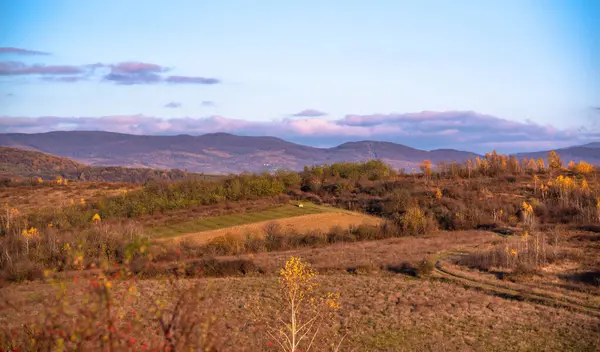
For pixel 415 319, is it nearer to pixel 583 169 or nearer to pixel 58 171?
pixel 583 169

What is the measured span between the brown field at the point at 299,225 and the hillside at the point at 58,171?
47.8m

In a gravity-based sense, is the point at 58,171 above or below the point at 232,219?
above

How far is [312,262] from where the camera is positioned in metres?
32.0

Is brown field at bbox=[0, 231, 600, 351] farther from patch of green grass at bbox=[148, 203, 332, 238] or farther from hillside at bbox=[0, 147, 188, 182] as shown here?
hillside at bbox=[0, 147, 188, 182]

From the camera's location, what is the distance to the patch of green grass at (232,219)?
44778mm

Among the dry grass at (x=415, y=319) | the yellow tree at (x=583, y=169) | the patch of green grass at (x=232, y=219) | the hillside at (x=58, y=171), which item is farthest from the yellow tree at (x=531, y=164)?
the dry grass at (x=415, y=319)

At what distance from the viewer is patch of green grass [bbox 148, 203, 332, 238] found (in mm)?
44778

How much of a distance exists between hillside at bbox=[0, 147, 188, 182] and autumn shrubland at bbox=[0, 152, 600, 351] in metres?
35.1

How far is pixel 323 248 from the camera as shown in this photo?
128 feet

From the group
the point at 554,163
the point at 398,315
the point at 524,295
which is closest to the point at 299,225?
the point at 524,295

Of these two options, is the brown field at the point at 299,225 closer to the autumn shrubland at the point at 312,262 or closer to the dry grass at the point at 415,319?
the autumn shrubland at the point at 312,262

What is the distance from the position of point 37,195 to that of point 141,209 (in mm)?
13741

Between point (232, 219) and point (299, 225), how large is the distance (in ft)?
21.0

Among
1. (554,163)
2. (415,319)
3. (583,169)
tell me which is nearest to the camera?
(415,319)
